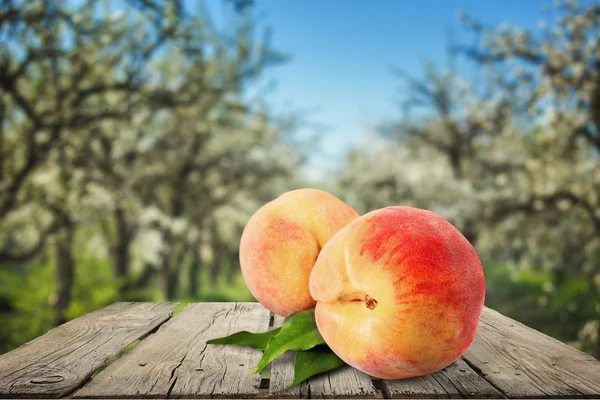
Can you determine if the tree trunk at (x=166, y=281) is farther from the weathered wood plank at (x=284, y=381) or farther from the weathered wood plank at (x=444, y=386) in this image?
the weathered wood plank at (x=444, y=386)

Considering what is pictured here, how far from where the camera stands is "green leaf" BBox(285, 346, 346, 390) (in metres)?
1.35

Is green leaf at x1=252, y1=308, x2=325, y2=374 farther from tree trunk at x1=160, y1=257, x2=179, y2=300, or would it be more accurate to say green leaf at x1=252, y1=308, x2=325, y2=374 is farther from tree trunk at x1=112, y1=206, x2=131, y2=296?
tree trunk at x1=160, y1=257, x2=179, y2=300

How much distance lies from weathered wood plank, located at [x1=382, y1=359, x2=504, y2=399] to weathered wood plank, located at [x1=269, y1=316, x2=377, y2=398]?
6 cm

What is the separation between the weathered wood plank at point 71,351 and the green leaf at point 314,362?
1.81 ft

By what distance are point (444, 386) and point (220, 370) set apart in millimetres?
581

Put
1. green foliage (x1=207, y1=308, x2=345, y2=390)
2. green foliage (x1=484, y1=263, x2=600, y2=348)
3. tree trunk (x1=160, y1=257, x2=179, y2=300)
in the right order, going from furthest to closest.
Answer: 1. tree trunk (x1=160, y1=257, x2=179, y2=300)
2. green foliage (x1=484, y1=263, x2=600, y2=348)
3. green foliage (x1=207, y1=308, x2=345, y2=390)

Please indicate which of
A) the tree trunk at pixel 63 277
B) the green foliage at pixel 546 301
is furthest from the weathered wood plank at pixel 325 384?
the green foliage at pixel 546 301

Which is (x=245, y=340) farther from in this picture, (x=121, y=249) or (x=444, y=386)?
(x=121, y=249)

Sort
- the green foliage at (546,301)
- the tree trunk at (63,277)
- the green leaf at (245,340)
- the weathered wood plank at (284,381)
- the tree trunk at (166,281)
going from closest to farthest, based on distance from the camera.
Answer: the weathered wood plank at (284,381) < the green leaf at (245,340) < the tree trunk at (63,277) < the green foliage at (546,301) < the tree trunk at (166,281)

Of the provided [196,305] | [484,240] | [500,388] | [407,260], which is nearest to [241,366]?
[407,260]

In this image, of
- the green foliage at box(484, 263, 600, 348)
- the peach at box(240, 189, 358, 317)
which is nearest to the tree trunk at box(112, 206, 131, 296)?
the green foliage at box(484, 263, 600, 348)

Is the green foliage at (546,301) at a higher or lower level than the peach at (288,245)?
lower

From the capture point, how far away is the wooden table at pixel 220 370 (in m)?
1.27

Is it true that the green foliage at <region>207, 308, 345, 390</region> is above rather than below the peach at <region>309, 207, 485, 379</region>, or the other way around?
below
